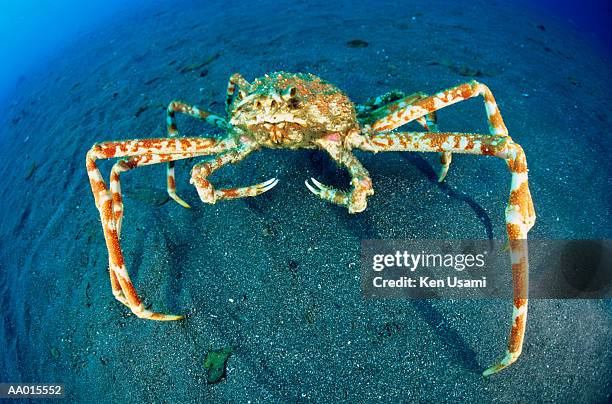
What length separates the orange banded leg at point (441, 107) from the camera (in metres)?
3.18

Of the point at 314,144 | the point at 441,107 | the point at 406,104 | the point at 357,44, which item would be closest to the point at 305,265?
the point at 314,144

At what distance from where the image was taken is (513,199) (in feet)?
8.64

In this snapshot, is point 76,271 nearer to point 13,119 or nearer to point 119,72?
point 119,72

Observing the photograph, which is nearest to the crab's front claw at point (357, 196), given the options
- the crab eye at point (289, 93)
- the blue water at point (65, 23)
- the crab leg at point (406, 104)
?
the crab eye at point (289, 93)

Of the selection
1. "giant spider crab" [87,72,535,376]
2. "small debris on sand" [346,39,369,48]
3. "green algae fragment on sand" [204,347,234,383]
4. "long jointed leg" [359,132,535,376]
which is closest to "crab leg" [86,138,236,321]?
"giant spider crab" [87,72,535,376]

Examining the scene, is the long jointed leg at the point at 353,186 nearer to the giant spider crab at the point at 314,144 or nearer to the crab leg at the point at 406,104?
the giant spider crab at the point at 314,144

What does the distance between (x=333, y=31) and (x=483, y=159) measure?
5831 mm

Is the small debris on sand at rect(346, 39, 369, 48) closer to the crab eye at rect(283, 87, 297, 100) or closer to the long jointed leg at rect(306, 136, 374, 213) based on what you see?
the long jointed leg at rect(306, 136, 374, 213)

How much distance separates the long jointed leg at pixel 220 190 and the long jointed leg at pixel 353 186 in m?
0.57

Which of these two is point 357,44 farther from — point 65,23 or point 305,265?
point 65,23

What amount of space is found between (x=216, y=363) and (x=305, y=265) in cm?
120

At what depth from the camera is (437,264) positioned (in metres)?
3.20

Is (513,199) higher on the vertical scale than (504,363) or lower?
higher

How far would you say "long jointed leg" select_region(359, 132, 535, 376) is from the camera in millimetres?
2484
